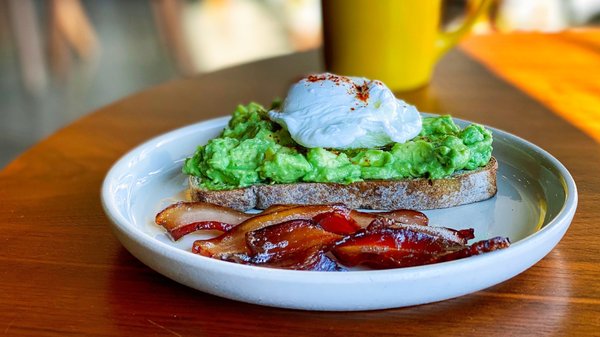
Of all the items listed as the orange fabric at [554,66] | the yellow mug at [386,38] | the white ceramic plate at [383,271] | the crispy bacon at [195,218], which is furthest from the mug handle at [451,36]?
the crispy bacon at [195,218]

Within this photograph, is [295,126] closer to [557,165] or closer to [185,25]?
[557,165]

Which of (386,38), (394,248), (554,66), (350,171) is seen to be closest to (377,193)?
(350,171)

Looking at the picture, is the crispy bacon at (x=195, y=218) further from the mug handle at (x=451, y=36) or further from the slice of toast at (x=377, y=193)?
the mug handle at (x=451, y=36)

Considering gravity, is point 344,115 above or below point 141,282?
above

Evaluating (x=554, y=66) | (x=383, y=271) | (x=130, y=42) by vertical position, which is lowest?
(x=130, y=42)

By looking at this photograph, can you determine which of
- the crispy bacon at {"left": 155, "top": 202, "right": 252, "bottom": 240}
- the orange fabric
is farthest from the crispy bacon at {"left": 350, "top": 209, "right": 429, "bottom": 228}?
the orange fabric

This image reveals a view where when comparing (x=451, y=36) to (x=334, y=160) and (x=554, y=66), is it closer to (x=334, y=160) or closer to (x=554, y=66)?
(x=554, y=66)
